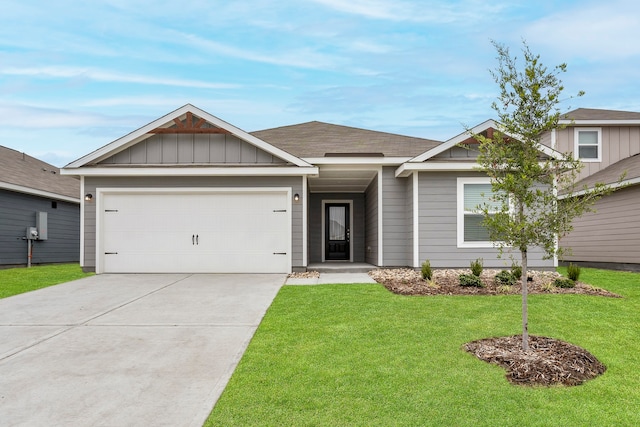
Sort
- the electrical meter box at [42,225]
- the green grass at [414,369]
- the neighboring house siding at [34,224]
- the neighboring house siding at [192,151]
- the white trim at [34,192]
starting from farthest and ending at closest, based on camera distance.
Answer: the electrical meter box at [42,225]
the neighboring house siding at [34,224]
the white trim at [34,192]
the neighboring house siding at [192,151]
the green grass at [414,369]

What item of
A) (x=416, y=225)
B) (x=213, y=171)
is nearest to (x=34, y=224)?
(x=213, y=171)

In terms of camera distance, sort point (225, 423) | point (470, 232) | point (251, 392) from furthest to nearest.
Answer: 1. point (470, 232)
2. point (251, 392)
3. point (225, 423)

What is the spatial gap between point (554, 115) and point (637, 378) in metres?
2.45

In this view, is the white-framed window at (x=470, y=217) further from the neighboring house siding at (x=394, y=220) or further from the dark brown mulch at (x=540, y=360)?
the dark brown mulch at (x=540, y=360)

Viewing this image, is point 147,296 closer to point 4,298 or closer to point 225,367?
point 4,298

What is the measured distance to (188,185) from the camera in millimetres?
11531

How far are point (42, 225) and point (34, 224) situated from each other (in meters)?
0.27

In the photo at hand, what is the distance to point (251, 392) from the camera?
144 inches

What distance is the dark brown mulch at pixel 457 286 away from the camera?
26.7ft

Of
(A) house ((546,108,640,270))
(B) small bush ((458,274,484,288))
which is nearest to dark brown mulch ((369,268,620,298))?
(B) small bush ((458,274,484,288))

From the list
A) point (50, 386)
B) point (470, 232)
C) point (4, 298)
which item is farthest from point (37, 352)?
point (470, 232)

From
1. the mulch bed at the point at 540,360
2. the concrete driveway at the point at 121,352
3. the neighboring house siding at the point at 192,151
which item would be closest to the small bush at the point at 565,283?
the mulch bed at the point at 540,360

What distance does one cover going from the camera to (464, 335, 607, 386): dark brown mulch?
3906 millimetres

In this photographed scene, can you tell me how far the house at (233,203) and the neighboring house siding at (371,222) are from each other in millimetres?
969
